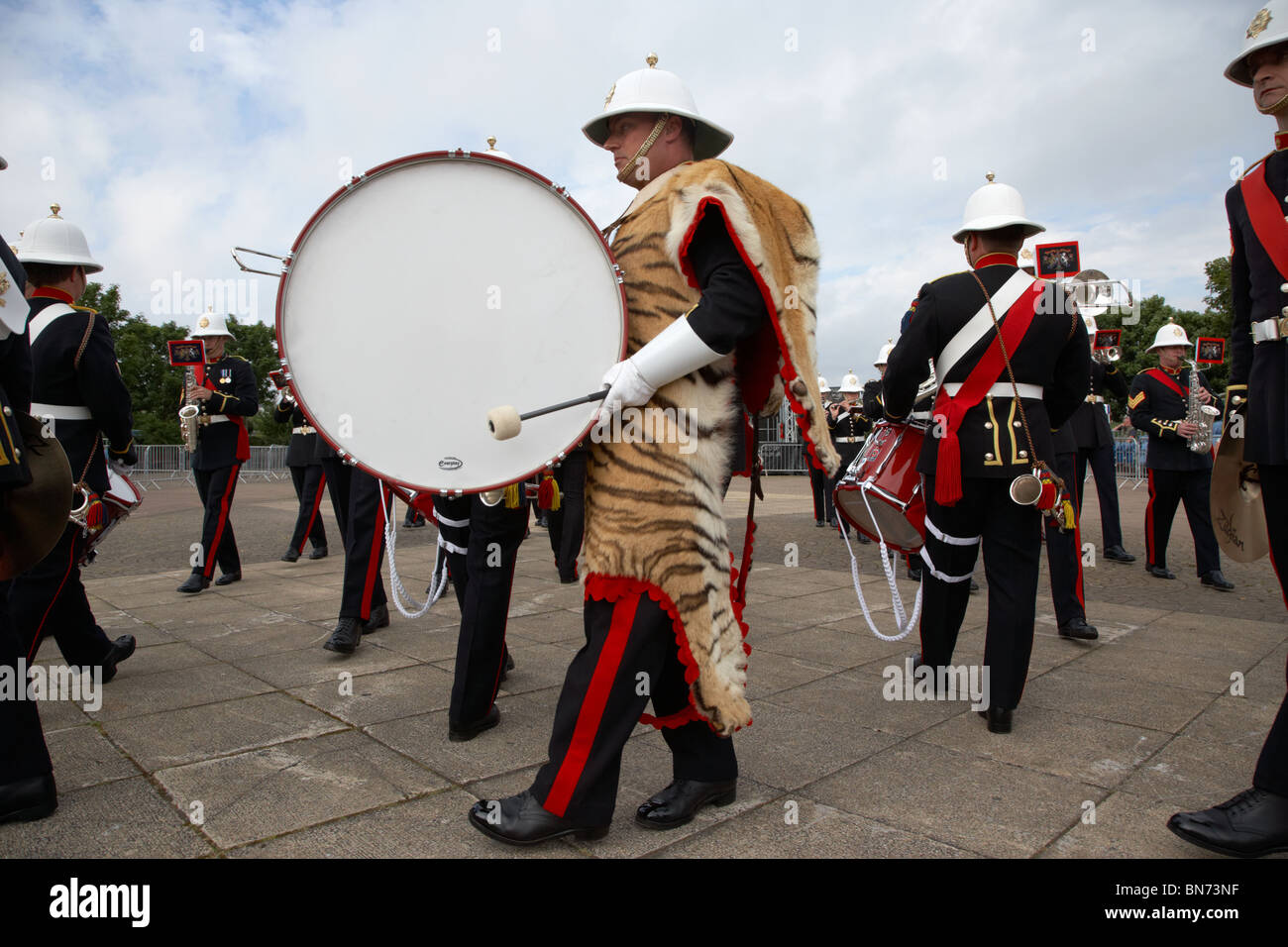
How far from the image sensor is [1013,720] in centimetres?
357

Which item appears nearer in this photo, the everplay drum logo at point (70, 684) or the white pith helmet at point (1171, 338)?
the everplay drum logo at point (70, 684)

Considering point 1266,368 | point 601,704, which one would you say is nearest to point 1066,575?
point 1266,368

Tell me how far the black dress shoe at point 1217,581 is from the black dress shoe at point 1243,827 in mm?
5283

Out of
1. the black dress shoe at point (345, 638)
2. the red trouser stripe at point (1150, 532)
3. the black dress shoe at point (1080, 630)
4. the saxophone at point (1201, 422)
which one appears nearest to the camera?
the black dress shoe at point (345, 638)

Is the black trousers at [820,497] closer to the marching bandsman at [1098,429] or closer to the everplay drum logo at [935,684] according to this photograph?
the marching bandsman at [1098,429]

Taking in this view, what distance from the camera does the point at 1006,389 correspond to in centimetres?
362

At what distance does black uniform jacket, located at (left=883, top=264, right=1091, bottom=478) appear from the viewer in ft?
11.6

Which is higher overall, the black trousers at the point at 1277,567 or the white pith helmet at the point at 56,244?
the white pith helmet at the point at 56,244

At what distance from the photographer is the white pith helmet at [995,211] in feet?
12.2

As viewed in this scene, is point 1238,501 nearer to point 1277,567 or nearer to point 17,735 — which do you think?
point 1277,567

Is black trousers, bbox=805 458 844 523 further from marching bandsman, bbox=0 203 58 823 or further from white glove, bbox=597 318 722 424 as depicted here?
marching bandsman, bbox=0 203 58 823

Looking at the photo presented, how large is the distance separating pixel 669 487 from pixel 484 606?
4.03ft

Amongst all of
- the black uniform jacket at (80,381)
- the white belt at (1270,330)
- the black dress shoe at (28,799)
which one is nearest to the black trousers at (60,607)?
the black uniform jacket at (80,381)

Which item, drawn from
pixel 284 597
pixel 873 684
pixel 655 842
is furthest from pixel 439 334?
pixel 284 597
